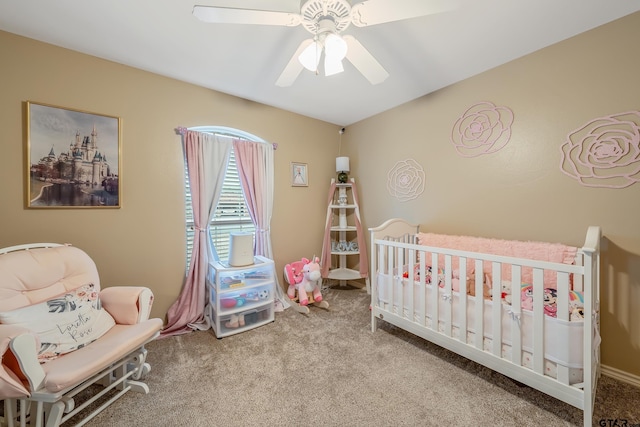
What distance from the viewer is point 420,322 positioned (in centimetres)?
192

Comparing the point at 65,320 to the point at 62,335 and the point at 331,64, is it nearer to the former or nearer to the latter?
the point at 62,335

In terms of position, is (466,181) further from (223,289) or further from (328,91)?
(223,289)

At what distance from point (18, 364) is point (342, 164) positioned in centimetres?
301

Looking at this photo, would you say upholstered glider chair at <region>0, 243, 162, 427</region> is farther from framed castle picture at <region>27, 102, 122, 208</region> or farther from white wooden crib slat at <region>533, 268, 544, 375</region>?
white wooden crib slat at <region>533, 268, 544, 375</region>

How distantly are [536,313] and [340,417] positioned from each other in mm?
1195

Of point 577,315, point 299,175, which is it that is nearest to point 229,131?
point 299,175

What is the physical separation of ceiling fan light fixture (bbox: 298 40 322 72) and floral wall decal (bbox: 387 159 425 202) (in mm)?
1730

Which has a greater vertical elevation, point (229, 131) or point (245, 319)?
point (229, 131)

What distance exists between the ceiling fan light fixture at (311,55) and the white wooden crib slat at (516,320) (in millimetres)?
1650

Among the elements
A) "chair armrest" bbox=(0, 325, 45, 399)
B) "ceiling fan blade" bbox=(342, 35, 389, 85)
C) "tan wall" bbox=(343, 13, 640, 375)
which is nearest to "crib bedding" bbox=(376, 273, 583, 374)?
"tan wall" bbox=(343, 13, 640, 375)

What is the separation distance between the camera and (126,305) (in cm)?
163

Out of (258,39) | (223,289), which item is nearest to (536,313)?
(223,289)

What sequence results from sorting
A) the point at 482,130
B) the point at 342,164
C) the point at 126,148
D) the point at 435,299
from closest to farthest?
the point at 435,299 < the point at 126,148 < the point at 482,130 < the point at 342,164

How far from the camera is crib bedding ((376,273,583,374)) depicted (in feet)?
4.11
